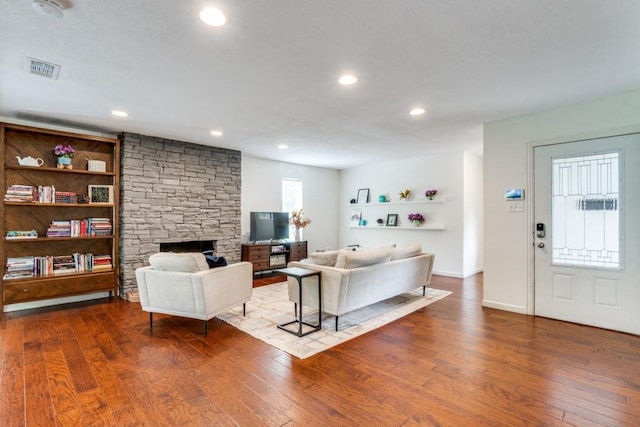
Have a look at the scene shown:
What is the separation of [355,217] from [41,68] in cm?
656

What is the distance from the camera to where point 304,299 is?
3.79 metres

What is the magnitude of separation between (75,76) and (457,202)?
6.17 metres

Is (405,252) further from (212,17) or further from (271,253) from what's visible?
(212,17)

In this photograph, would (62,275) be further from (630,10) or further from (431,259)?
(630,10)

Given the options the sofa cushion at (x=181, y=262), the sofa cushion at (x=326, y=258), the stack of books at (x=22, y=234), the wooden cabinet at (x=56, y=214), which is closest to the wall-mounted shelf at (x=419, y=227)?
the sofa cushion at (x=326, y=258)

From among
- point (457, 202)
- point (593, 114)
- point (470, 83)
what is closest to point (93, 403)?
point (470, 83)

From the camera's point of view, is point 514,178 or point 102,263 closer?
point 514,178

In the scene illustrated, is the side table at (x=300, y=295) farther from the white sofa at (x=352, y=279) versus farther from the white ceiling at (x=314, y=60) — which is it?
the white ceiling at (x=314, y=60)

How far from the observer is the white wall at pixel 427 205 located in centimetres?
637

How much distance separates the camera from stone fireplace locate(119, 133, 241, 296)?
4.89m

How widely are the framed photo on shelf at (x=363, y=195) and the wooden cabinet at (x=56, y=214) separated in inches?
207

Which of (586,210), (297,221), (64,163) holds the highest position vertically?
(64,163)

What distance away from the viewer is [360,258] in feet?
11.9

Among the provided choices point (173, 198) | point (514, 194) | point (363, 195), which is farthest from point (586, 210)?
point (173, 198)
